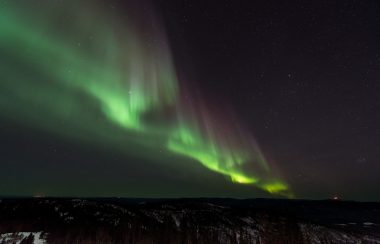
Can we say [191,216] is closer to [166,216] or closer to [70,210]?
[166,216]

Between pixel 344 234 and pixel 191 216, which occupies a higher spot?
pixel 191 216

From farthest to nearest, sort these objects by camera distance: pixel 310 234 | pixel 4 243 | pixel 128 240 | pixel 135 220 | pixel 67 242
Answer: pixel 310 234 < pixel 135 220 < pixel 128 240 < pixel 67 242 < pixel 4 243

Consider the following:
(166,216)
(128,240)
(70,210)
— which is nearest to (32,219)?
(70,210)

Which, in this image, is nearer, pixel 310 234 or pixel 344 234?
pixel 310 234

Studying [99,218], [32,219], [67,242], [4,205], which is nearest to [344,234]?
[99,218]

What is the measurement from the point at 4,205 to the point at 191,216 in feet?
33.0

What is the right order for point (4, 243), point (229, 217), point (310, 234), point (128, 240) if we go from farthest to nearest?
point (229, 217)
point (310, 234)
point (128, 240)
point (4, 243)

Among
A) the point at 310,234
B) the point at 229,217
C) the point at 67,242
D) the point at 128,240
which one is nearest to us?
the point at 67,242

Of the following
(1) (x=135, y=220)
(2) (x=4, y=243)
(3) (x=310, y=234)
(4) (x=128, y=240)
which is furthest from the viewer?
(3) (x=310, y=234)

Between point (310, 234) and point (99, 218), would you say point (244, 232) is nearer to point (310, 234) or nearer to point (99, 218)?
point (310, 234)

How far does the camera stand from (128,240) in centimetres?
1662

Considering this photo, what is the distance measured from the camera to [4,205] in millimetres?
19094

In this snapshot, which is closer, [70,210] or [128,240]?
[128,240]

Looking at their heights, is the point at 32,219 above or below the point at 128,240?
above
